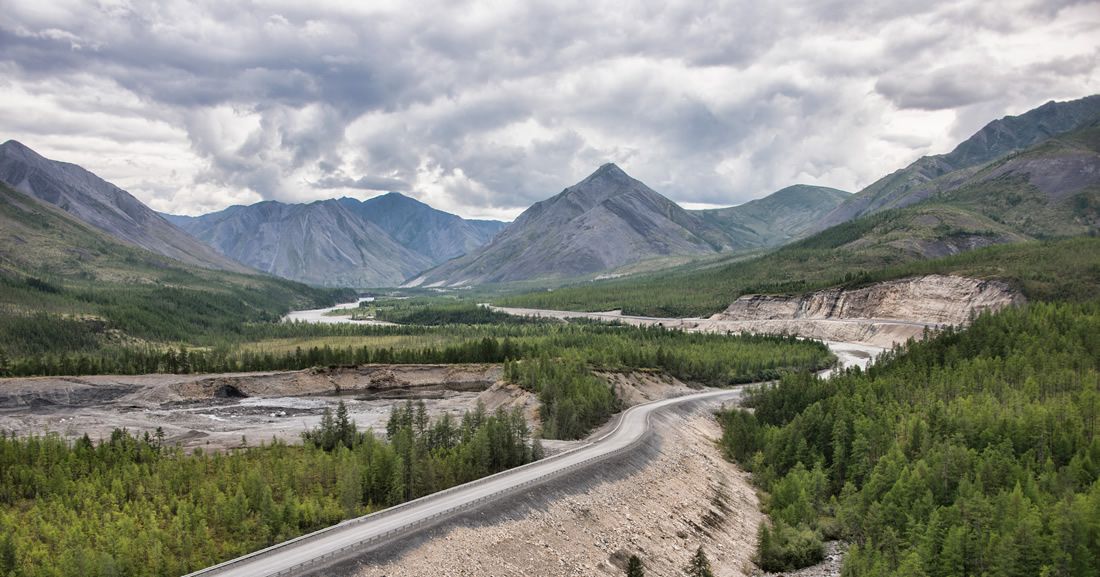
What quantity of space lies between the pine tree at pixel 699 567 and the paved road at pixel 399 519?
1438 cm

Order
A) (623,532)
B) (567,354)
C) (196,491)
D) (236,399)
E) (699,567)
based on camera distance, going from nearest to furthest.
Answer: (699,567), (196,491), (623,532), (567,354), (236,399)

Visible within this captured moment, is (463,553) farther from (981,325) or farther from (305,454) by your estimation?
(981,325)

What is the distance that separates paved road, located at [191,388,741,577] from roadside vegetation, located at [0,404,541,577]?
3738mm

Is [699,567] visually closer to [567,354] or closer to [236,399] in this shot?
[567,354]

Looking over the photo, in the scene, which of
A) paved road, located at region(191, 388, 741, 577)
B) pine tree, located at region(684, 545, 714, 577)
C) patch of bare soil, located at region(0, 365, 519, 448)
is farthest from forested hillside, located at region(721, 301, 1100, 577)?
patch of bare soil, located at region(0, 365, 519, 448)

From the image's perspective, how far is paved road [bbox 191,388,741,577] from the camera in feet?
158

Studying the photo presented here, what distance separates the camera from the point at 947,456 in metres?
79.9

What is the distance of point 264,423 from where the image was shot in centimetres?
12119

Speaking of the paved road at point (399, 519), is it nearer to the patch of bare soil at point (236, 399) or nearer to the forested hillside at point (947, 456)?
the forested hillside at point (947, 456)

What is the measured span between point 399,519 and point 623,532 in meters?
21.5

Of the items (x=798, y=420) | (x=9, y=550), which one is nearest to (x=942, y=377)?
(x=798, y=420)

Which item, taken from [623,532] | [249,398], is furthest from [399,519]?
[249,398]

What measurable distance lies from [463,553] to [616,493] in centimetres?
2298

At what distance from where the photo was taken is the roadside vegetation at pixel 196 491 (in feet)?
170
